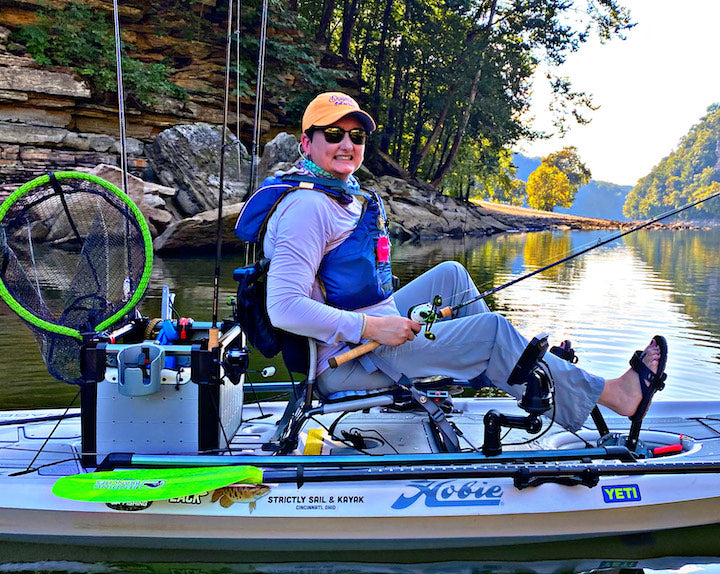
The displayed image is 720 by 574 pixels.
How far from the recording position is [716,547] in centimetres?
363

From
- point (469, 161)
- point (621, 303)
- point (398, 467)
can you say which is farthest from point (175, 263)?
point (469, 161)

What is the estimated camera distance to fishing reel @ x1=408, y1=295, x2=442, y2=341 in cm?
344

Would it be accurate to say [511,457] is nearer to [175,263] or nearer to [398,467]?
[398,467]

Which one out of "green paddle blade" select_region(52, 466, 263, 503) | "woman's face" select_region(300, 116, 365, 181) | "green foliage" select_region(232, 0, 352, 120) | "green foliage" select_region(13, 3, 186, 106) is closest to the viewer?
"green paddle blade" select_region(52, 466, 263, 503)

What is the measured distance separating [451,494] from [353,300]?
1.05 meters

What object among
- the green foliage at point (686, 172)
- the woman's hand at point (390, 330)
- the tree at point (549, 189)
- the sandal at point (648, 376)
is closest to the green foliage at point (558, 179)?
the tree at point (549, 189)

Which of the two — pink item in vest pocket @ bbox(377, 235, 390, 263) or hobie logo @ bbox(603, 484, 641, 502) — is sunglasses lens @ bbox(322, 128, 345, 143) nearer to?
pink item in vest pocket @ bbox(377, 235, 390, 263)

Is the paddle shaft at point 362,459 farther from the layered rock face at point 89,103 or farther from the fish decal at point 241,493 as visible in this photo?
the layered rock face at point 89,103

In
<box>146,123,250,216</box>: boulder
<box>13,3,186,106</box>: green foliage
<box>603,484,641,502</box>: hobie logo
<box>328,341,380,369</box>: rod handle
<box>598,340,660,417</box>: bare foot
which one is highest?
<box>13,3,186,106</box>: green foliage

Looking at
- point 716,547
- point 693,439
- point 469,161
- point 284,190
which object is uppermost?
point 469,161

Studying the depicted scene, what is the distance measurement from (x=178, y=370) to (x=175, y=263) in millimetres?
13380

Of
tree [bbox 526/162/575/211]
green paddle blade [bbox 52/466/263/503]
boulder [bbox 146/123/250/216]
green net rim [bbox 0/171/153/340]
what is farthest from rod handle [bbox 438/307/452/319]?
tree [bbox 526/162/575/211]

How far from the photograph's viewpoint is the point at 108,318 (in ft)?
12.6

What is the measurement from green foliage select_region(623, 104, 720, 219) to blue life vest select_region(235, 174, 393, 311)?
155 m
